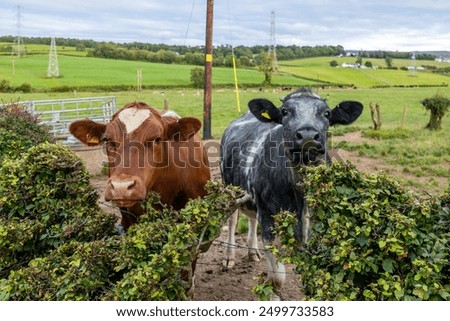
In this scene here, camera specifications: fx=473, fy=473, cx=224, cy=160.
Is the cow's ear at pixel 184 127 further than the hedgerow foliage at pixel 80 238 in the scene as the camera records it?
Yes

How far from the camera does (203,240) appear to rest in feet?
12.1

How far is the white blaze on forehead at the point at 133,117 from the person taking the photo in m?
3.87

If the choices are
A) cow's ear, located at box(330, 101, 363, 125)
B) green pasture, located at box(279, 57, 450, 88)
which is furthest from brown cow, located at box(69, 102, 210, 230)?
green pasture, located at box(279, 57, 450, 88)

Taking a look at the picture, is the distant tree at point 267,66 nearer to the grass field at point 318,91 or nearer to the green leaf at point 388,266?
the grass field at point 318,91

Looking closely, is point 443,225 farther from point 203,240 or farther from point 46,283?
point 46,283

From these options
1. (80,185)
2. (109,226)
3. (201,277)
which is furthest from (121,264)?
(201,277)

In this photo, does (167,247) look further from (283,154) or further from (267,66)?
(267,66)

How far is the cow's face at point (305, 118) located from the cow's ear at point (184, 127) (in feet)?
2.50

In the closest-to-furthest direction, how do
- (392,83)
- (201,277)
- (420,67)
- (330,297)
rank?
(330,297) < (201,277) < (392,83) < (420,67)

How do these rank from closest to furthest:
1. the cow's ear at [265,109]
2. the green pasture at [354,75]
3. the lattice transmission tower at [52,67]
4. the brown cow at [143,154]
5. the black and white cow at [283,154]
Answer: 1. the brown cow at [143,154]
2. the black and white cow at [283,154]
3. the cow's ear at [265,109]
4. the lattice transmission tower at [52,67]
5. the green pasture at [354,75]

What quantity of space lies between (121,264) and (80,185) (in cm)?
119

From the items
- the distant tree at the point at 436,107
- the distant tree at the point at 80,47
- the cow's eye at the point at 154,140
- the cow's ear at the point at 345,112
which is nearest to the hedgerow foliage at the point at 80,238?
the cow's eye at the point at 154,140

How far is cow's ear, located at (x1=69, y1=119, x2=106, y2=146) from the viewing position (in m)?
4.17

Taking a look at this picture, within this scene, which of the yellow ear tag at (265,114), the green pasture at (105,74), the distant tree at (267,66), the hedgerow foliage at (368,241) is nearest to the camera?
the hedgerow foliage at (368,241)
